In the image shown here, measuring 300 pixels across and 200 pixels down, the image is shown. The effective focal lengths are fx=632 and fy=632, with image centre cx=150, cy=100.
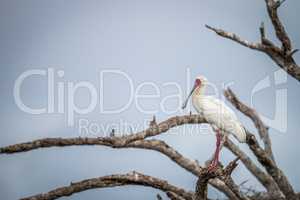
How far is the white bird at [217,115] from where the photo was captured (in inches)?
468

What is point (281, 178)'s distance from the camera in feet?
42.8

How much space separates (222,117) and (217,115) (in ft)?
0.47

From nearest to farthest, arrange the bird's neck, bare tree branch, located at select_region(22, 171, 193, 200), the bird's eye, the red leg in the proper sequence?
bare tree branch, located at select_region(22, 171, 193, 200) < the red leg < the bird's neck < the bird's eye

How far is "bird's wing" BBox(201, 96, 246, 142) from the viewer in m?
→ 11.9

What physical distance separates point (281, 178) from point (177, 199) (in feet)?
11.6

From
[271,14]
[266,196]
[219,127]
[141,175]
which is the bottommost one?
[266,196]

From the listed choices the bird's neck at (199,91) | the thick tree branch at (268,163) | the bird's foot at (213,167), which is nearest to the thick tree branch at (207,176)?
the bird's foot at (213,167)

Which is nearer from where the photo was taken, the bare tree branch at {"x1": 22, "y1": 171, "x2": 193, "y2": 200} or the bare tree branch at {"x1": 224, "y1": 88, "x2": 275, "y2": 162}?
the bare tree branch at {"x1": 22, "y1": 171, "x2": 193, "y2": 200}

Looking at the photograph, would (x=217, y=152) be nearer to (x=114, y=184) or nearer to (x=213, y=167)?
(x=114, y=184)

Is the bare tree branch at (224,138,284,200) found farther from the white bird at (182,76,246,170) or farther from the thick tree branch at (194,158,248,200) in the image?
the thick tree branch at (194,158,248,200)

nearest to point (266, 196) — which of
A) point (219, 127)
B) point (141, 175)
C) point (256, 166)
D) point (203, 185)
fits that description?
point (256, 166)

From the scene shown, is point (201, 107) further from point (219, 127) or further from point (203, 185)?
point (203, 185)

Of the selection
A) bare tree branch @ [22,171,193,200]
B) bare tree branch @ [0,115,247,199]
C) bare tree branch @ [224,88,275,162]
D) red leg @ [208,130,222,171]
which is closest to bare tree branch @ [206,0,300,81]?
bare tree branch @ [224,88,275,162]

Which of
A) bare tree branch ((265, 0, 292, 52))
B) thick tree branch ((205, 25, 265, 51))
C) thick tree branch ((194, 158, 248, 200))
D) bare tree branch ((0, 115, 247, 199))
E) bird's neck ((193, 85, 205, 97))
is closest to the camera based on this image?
thick tree branch ((194, 158, 248, 200))
